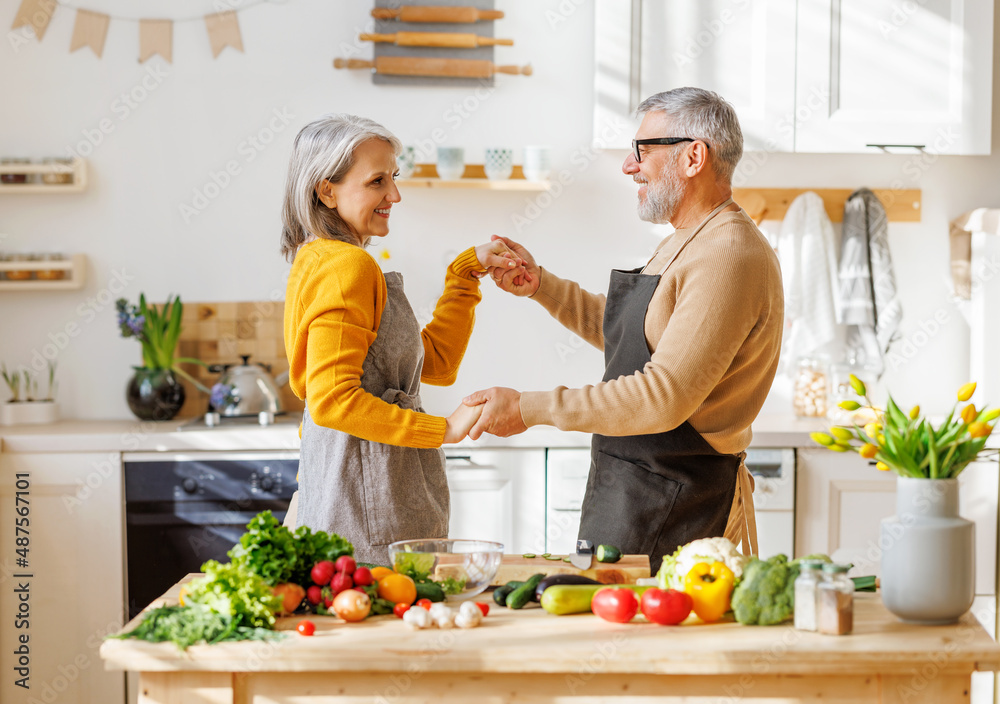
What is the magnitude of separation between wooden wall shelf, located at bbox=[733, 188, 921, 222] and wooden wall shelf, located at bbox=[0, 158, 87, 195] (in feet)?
7.61

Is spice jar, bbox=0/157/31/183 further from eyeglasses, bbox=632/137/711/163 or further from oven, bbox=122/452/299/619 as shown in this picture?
eyeglasses, bbox=632/137/711/163

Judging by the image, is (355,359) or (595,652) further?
(355,359)

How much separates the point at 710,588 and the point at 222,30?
9.09ft

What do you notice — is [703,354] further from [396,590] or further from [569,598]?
[396,590]

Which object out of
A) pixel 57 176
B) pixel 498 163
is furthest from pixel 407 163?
pixel 57 176

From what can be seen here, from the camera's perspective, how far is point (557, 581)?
4.31ft

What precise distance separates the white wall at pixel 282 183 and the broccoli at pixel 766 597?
2165mm

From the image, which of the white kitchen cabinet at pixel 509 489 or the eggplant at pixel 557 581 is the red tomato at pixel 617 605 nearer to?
Result: the eggplant at pixel 557 581

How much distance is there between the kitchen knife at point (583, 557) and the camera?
1.42m

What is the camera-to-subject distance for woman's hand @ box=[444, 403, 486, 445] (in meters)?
1.65

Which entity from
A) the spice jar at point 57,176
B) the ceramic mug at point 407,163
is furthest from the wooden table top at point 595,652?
the spice jar at point 57,176

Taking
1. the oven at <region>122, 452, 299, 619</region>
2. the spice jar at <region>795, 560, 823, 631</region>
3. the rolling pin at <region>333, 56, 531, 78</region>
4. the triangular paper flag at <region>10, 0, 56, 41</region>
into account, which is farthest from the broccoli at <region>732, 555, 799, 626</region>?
the triangular paper flag at <region>10, 0, 56, 41</region>

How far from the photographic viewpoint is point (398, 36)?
3.16 metres

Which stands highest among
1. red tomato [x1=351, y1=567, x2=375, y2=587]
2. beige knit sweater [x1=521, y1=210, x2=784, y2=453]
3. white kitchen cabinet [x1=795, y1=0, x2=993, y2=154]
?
white kitchen cabinet [x1=795, y1=0, x2=993, y2=154]
